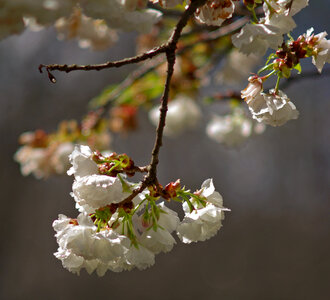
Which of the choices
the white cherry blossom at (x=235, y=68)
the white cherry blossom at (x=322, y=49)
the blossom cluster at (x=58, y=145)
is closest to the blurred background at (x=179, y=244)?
the white cherry blossom at (x=235, y=68)

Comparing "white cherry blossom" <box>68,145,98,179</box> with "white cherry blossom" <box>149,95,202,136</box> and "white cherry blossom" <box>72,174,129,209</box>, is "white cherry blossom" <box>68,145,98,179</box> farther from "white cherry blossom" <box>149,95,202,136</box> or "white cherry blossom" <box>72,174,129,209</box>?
"white cherry blossom" <box>149,95,202,136</box>

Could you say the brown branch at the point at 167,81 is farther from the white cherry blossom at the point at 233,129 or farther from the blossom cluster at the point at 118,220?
the white cherry blossom at the point at 233,129

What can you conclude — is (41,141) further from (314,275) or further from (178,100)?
(314,275)

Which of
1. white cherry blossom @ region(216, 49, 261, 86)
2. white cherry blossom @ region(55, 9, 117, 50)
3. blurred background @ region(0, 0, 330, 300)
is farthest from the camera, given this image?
blurred background @ region(0, 0, 330, 300)

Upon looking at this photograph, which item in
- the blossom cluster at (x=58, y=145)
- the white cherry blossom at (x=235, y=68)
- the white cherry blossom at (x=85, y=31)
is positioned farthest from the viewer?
the white cherry blossom at (x=235, y=68)

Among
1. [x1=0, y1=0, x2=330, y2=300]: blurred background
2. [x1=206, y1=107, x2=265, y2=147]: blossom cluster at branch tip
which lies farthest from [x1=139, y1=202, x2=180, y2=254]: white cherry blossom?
[x1=0, y1=0, x2=330, y2=300]: blurred background

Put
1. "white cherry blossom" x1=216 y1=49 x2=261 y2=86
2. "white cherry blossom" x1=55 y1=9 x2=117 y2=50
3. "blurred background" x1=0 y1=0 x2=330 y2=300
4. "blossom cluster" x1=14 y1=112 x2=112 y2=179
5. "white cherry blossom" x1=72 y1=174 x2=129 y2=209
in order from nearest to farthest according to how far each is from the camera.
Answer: "white cherry blossom" x1=72 y1=174 x2=129 y2=209 → "white cherry blossom" x1=55 y1=9 x2=117 y2=50 → "blossom cluster" x1=14 y1=112 x2=112 y2=179 → "white cherry blossom" x1=216 y1=49 x2=261 y2=86 → "blurred background" x1=0 y1=0 x2=330 y2=300

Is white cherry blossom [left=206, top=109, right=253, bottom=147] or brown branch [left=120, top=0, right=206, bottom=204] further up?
brown branch [left=120, top=0, right=206, bottom=204]

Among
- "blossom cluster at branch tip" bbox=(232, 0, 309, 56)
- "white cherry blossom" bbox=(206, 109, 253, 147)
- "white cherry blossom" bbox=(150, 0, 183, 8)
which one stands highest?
"white cherry blossom" bbox=(150, 0, 183, 8)

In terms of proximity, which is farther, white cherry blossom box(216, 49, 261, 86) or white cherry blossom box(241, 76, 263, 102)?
white cherry blossom box(216, 49, 261, 86)
